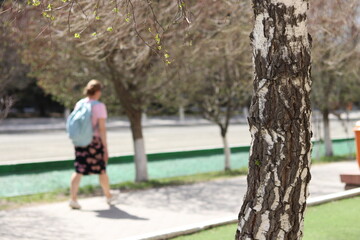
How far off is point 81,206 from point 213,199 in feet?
6.34

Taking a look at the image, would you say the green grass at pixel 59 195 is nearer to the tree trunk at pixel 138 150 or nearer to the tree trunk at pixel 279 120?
the tree trunk at pixel 138 150

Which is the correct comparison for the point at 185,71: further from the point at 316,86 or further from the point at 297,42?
the point at 297,42

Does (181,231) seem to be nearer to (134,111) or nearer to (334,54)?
(134,111)

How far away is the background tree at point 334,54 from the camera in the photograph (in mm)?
9065

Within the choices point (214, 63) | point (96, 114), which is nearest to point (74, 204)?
point (96, 114)

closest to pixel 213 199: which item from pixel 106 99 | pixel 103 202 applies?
pixel 103 202

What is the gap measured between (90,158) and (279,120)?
16.2 feet

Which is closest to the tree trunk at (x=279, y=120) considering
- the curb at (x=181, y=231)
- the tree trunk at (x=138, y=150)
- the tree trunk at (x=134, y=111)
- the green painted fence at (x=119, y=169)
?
the curb at (x=181, y=231)

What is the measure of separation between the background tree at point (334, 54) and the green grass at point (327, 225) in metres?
2.23

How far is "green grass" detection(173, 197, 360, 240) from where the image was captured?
6.23 meters

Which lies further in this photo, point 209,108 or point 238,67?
point 209,108

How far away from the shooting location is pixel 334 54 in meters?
13.5

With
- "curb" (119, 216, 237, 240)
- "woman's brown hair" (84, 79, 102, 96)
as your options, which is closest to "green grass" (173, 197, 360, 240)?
"curb" (119, 216, 237, 240)

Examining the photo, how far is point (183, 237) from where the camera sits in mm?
6227
